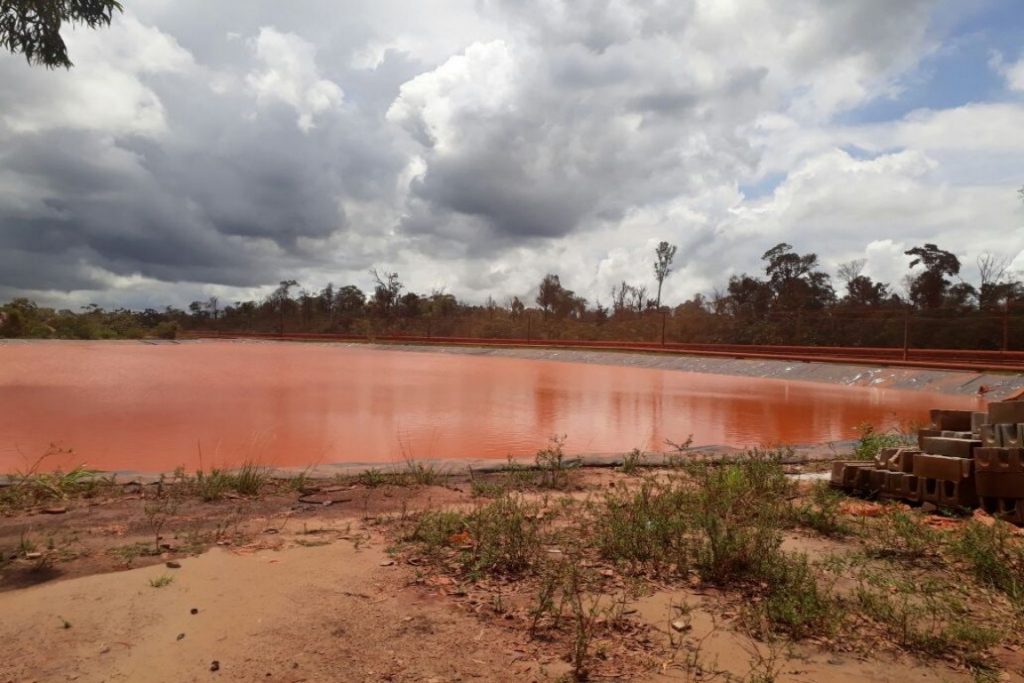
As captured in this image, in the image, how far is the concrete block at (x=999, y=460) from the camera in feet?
14.1

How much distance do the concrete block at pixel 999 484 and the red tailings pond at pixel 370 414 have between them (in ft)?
14.2

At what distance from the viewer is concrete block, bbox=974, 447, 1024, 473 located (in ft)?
14.1

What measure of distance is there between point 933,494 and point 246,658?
472 centimetres

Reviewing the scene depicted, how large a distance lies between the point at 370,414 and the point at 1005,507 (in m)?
8.65

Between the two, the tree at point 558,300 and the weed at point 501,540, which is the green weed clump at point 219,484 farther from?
the tree at point 558,300

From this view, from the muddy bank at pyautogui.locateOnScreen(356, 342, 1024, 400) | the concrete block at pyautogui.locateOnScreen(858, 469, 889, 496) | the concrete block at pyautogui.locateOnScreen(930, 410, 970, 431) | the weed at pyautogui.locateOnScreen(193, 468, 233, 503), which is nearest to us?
the weed at pyautogui.locateOnScreen(193, 468, 233, 503)

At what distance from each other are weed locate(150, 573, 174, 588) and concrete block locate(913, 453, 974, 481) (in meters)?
5.04

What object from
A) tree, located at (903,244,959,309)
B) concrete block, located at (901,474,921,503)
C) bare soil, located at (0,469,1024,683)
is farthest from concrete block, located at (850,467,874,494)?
tree, located at (903,244,959,309)

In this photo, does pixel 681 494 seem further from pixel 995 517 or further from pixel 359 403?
pixel 359 403

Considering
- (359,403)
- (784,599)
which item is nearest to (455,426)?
(359,403)

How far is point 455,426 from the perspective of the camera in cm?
984

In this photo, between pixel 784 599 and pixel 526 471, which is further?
pixel 526 471

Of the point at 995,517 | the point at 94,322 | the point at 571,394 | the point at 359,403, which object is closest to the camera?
the point at 995,517

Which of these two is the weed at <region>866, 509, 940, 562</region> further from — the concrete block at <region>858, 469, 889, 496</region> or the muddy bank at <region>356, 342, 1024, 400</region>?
the muddy bank at <region>356, 342, 1024, 400</region>
